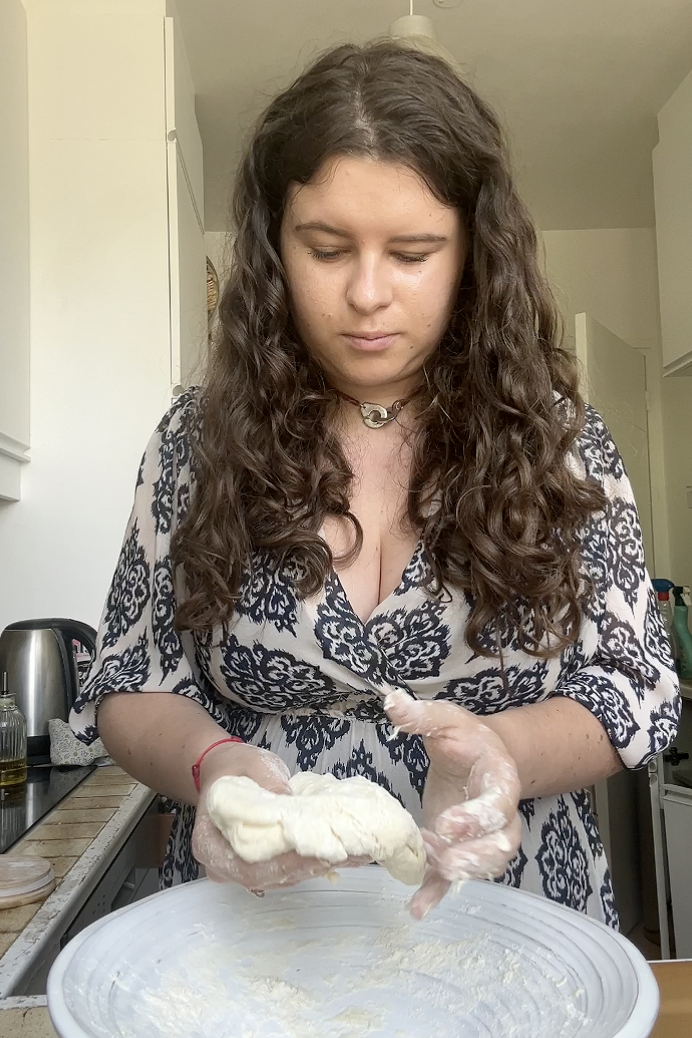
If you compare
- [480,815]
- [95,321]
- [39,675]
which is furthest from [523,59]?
[480,815]

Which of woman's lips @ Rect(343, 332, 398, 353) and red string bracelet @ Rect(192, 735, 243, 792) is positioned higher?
woman's lips @ Rect(343, 332, 398, 353)

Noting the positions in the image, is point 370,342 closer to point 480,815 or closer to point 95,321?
point 480,815

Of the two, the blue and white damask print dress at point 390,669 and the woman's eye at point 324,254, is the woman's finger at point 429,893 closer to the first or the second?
the blue and white damask print dress at point 390,669

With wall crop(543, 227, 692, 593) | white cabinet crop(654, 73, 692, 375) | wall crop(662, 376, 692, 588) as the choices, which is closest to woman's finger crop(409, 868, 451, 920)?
white cabinet crop(654, 73, 692, 375)

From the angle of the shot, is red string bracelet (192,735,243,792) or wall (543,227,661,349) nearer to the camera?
red string bracelet (192,735,243,792)

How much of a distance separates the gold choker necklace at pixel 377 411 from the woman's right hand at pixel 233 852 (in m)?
0.37

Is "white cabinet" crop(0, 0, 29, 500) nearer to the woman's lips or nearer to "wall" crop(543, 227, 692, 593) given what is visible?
the woman's lips

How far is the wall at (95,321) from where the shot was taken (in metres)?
2.12

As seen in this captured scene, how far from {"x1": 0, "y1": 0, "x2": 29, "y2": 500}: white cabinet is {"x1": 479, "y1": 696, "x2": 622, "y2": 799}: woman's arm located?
149cm

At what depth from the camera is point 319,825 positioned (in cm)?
52

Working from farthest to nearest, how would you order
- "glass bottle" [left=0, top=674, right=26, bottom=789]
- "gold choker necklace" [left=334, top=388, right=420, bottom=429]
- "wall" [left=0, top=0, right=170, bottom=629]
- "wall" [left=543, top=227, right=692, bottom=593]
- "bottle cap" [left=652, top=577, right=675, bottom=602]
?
"wall" [left=543, top=227, right=692, bottom=593]
"bottle cap" [left=652, top=577, right=675, bottom=602]
"wall" [left=0, top=0, right=170, bottom=629]
"glass bottle" [left=0, top=674, right=26, bottom=789]
"gold choker necklace" [left=334, top=388, right=420, bottom=429]

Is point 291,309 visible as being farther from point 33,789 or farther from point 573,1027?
point 33,789

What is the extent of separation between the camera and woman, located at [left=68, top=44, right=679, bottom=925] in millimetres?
748

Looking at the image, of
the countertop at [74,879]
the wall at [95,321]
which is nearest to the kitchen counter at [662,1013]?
the countertop at [74,879]
